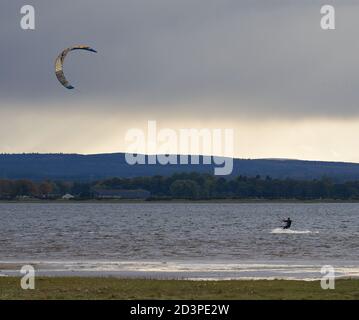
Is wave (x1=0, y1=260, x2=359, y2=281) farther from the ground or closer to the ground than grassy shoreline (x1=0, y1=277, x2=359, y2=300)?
closer to the ground

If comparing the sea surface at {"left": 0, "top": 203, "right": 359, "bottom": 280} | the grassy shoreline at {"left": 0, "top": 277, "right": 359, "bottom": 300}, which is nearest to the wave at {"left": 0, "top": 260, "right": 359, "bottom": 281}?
the sea surface at {"left": 0, "top": 203, "right": 359, "bottom": 280}

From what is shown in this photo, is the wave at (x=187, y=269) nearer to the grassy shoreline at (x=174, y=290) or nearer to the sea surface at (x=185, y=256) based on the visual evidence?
the sea surface at (x=185, y=256)

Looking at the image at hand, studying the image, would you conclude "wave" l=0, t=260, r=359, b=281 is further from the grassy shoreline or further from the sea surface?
the grassy shoreline

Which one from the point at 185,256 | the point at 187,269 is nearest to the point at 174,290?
the point at 187,269

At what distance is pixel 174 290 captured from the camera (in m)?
36.6

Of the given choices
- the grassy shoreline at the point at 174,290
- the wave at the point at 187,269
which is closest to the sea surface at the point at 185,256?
the wave at the point at 187,269

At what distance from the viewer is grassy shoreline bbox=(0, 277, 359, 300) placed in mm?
34219

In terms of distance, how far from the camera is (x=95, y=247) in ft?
253

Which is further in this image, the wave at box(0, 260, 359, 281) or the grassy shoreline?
the wave at box(0, 260, 359, 281)

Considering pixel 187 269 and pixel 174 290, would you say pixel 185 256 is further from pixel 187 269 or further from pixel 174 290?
pixel 174 290
